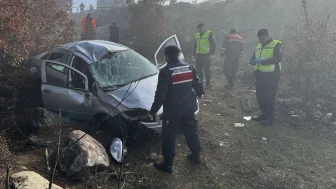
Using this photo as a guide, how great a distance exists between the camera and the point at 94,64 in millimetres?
5184

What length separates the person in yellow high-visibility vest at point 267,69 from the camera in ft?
19.0

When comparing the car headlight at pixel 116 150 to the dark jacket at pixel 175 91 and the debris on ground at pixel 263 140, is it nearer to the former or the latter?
the dark jacket at pixel 175 91

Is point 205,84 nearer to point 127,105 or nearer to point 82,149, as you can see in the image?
point 127,105

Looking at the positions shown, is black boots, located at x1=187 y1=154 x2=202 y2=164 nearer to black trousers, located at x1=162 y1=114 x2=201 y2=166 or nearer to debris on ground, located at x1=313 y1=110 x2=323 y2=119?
black trousers, located at x1=162 y1=114 x2=201 y2=166

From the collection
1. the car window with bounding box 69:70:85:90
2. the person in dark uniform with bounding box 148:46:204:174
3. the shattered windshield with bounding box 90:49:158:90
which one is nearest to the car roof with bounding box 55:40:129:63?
the shattered windshield with bounding box 90:49:158:90

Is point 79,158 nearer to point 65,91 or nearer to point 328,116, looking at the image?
point 65,91

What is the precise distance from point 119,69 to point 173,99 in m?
1.70

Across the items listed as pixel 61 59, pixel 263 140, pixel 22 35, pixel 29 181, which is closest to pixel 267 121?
pixel 263 140

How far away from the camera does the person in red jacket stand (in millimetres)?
8648

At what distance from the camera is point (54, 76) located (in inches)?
219

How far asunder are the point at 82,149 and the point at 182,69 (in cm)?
171

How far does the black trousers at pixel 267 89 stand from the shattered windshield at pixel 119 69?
2.26m

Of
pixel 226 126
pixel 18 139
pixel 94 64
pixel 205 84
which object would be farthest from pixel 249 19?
pixel 18 139

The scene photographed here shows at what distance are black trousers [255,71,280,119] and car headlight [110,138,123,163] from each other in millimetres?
3337
